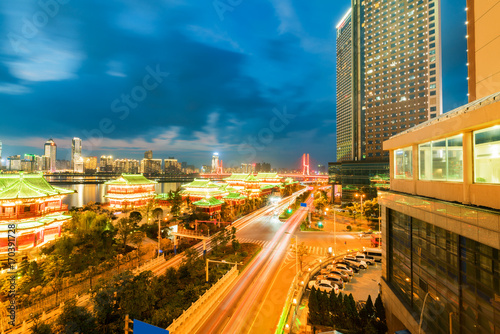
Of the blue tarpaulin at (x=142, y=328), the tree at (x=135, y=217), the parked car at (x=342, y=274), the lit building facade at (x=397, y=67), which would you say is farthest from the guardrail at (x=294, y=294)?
the lit building facade at (x=397, y=67)

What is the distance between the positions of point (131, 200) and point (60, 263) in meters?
43.6

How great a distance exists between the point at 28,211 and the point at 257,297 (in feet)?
88.4

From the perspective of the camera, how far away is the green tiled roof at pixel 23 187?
998 inches

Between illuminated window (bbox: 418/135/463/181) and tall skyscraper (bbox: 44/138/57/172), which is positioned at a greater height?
tall skyscraper (bbox: 44/138/57/172)

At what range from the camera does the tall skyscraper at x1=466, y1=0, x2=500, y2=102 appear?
54.2 feet

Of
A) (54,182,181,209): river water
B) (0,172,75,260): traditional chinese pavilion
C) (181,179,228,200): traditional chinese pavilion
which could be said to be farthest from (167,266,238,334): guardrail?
(54,182,181,209): river water

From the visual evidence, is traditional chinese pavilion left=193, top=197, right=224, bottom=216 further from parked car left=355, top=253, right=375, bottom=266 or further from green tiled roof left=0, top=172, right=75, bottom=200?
parked car left=355, top=253, right=375, bottom=266

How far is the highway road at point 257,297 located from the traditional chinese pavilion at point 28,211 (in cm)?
2181

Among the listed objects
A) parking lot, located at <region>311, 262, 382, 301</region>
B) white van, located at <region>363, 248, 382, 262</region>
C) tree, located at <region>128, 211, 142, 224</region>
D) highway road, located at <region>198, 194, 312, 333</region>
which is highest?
tree, located at <region>128, 211, 142, 224</region>

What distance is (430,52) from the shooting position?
7619 cm

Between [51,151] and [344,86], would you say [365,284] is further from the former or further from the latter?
[51,151]

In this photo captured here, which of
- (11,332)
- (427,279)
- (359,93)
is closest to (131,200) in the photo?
(11,332)

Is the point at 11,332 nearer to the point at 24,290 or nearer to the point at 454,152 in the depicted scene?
the point at 24,290

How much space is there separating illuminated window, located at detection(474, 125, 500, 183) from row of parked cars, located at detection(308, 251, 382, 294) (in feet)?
52.6
